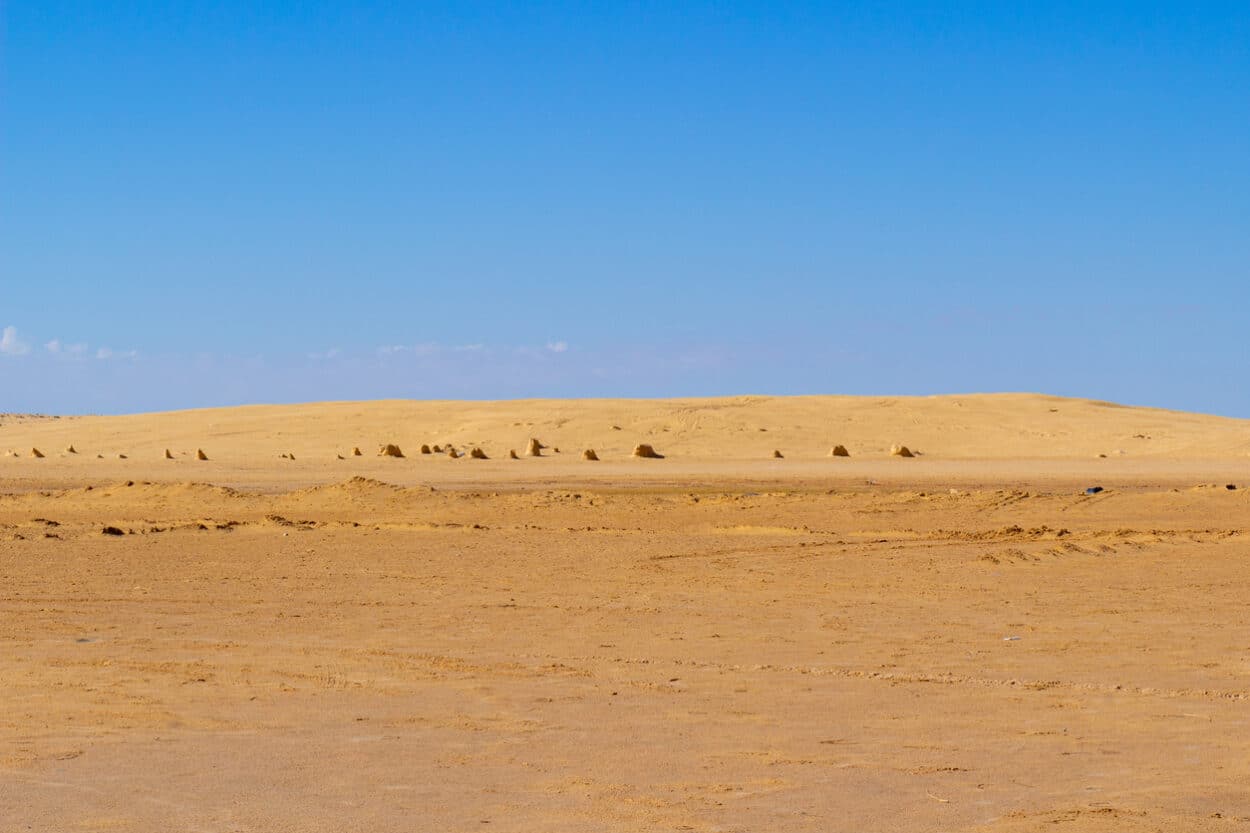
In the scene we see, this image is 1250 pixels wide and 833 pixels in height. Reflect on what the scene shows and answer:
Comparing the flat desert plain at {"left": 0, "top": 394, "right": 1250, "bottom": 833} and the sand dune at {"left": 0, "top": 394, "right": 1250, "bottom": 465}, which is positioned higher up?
the sand dune at {"left": 0, "top": 394, "right": 1250, "bottom": 465}

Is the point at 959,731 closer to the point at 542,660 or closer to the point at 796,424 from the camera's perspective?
the point at 542,660

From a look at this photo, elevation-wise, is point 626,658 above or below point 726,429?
below

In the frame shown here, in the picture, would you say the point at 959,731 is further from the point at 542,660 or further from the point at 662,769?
the point at 542,660

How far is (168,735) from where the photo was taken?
6879mm

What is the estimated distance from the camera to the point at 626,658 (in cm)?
898

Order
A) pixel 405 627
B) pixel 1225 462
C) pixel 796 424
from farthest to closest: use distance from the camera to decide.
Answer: pixel 796 424
pixel 1225 462
pixel 405 627

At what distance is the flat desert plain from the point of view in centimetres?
572

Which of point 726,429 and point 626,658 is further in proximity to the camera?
point 726,429

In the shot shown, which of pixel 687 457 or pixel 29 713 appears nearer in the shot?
pixel 29 713

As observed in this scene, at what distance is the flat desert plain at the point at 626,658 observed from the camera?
5719mm

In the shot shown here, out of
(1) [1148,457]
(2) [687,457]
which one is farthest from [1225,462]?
(2) [687,457]

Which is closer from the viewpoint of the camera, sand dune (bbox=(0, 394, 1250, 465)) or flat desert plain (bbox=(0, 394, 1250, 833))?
flat desert plain (bbox=(0, 394, 1250, 833))

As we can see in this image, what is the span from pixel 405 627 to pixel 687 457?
21.5 meters

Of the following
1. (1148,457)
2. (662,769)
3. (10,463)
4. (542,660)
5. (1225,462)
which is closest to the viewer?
(662,769)
